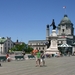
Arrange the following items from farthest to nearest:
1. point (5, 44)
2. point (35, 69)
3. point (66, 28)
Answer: point (66, 28)
point (5, 44)
point (35, 69)

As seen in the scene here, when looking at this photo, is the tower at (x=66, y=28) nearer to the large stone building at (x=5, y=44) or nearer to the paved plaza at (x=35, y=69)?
the large stone building at (x=5, y=44)

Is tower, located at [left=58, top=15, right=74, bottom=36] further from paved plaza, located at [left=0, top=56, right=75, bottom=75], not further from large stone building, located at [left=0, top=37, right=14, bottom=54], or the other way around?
paved plaza, located at [left=0, top=56, right=75, bottom=75]

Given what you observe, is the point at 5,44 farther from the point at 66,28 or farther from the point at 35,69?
the point at 35,69

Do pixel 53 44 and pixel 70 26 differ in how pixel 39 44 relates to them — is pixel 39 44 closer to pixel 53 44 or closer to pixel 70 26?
pixel 70 26

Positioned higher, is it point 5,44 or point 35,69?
point 5,44

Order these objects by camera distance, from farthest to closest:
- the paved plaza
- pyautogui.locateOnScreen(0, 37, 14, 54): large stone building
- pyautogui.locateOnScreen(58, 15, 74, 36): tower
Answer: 1. pyautogui.locateOnScreen(58, 15, 74, 36): tower
2. pyautogui.locateOnScreen(0, 37, 14, 54): large stone building
3. the paved plaza

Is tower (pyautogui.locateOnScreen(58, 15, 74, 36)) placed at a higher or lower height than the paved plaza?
higher

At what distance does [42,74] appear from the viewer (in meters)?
16.2

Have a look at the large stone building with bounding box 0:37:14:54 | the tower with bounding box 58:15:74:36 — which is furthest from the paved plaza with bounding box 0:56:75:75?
the tower with bounding box 58:15:74:36

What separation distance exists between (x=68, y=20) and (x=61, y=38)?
12985 millimetres

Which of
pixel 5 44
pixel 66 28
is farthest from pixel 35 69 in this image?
pixel 66 28

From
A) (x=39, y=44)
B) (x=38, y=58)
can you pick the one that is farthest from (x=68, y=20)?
(x=38, y=58)

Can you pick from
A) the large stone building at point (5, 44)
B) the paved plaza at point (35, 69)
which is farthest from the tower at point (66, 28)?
the paved plaza at point (35, 69)

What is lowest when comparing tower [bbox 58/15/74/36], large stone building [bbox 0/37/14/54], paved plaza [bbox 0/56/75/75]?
paved plaza [bbox 0/56/75/75]
